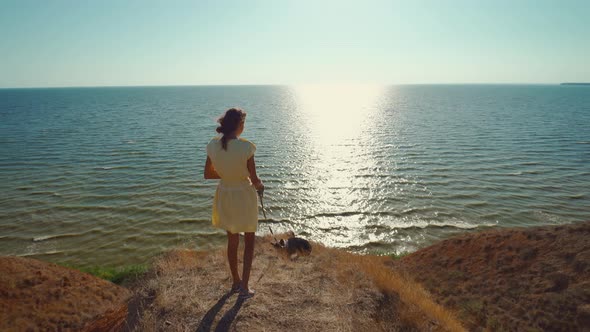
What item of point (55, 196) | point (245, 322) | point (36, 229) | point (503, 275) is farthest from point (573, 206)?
point (55, 196)

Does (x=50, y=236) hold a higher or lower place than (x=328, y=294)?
lower

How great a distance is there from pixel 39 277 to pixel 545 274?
8.80 metres

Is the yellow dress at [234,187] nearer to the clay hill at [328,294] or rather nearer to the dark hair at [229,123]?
the dark hair at [229,123]

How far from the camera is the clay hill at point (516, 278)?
5441 mm

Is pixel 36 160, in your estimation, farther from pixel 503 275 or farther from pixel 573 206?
pixel 573 206

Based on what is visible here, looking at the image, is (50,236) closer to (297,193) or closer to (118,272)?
(118,272)

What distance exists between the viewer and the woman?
161 inches

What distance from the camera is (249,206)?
4461mm

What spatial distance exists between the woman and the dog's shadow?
0.64 m

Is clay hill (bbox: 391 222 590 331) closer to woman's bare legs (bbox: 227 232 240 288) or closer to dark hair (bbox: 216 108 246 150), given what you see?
woman's bare legs (bbox: 227 232 240 288)

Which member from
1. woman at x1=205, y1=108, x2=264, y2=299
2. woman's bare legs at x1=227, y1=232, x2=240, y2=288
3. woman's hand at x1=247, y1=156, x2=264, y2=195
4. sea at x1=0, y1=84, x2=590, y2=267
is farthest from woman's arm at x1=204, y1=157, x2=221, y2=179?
sea at x1=0, y1=84, x2=590, y2=267

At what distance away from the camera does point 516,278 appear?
653 cm

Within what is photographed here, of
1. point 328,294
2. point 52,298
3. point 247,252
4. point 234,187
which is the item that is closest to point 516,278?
point 328,294

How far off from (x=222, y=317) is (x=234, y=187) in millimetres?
1946
